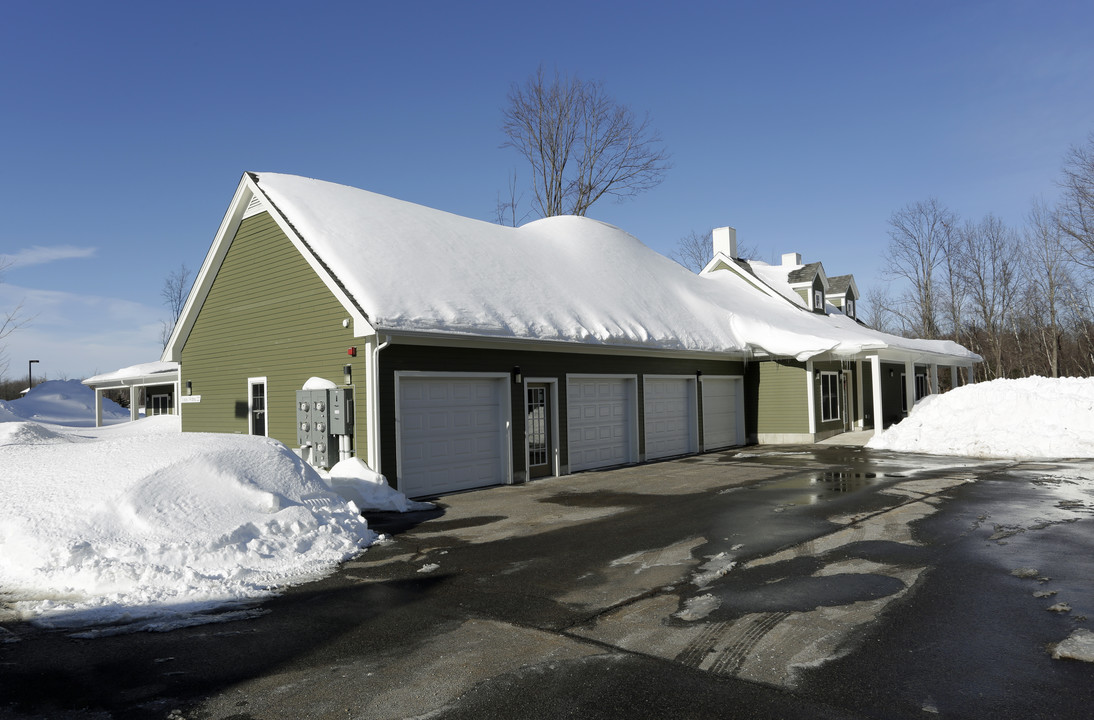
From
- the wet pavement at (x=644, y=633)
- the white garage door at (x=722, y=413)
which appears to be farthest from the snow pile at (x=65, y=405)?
the wet pavement at (x=644, y=633)

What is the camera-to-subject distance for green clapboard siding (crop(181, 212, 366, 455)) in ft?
43.4

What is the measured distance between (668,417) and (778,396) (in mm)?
4926

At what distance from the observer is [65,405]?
47.2 m

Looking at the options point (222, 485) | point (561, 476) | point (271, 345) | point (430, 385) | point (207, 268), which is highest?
point (207, 268)

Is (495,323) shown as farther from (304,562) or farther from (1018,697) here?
(1018,697)

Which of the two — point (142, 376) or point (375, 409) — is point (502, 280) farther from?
point (142, 376)

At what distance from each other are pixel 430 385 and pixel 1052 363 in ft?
120

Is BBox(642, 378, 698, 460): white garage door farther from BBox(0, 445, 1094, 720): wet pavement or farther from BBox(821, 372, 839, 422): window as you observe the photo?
BBox(0, 445, 1094, 720): wet pavement

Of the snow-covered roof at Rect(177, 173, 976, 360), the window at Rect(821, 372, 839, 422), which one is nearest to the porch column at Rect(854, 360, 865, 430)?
the window at Rect(821, 372, 839, 422)

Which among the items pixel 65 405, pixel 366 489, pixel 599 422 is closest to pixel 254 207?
Result: pixel 366 489

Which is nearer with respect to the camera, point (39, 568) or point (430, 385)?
point (39, 568)

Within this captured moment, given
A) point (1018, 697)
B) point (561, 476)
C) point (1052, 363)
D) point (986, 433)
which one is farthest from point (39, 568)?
point (1052, 363)

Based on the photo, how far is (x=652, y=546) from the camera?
8117mm

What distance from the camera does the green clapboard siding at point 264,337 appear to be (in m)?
13.2
